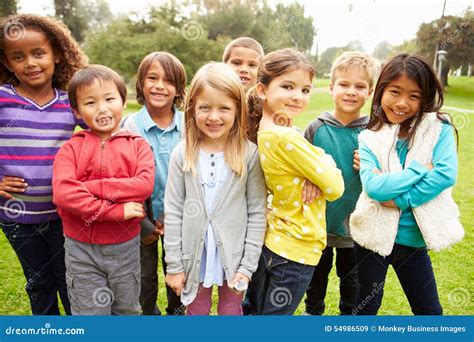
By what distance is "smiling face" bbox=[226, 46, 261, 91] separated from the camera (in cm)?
201

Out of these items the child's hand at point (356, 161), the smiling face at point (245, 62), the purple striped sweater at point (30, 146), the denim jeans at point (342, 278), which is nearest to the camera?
the purple striped sweater at point (30, 146)

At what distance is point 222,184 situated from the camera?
1434mm

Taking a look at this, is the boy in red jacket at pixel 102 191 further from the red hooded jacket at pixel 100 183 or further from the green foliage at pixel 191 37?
the green foliage at pixel 191 37

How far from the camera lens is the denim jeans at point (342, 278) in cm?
189

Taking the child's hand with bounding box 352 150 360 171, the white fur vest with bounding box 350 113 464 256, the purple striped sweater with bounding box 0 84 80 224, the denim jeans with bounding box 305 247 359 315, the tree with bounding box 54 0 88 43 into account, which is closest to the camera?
the white fur vest with bounding box 350 113 464 256

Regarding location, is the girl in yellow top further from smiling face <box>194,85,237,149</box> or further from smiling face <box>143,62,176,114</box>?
smiling face <box>143,62,176,114</box>

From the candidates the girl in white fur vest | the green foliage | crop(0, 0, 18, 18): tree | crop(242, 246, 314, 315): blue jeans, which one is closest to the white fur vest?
the girl in white fur vest

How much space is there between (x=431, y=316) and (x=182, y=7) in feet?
13.1

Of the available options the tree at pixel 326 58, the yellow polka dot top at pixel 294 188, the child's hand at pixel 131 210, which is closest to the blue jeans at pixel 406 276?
the yellow polka dot top at pixel 294 188

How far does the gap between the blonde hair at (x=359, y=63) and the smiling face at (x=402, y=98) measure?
0.22 meters

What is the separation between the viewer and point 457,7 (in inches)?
77.3

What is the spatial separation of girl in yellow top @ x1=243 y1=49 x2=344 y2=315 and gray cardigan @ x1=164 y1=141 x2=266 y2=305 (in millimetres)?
62

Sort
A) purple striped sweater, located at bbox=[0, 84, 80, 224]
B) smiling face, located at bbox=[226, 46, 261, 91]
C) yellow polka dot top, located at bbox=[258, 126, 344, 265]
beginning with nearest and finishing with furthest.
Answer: yellow polka dot top, located at bbox=[258, 126, 344, 265] < purple striped sweater, located at bbox=[0, 84, 80, 224] < smiling face, located at bbox=[226, 46, 261, 91]

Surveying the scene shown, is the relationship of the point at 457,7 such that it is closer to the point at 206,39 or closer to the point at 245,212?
the point at 245,212
